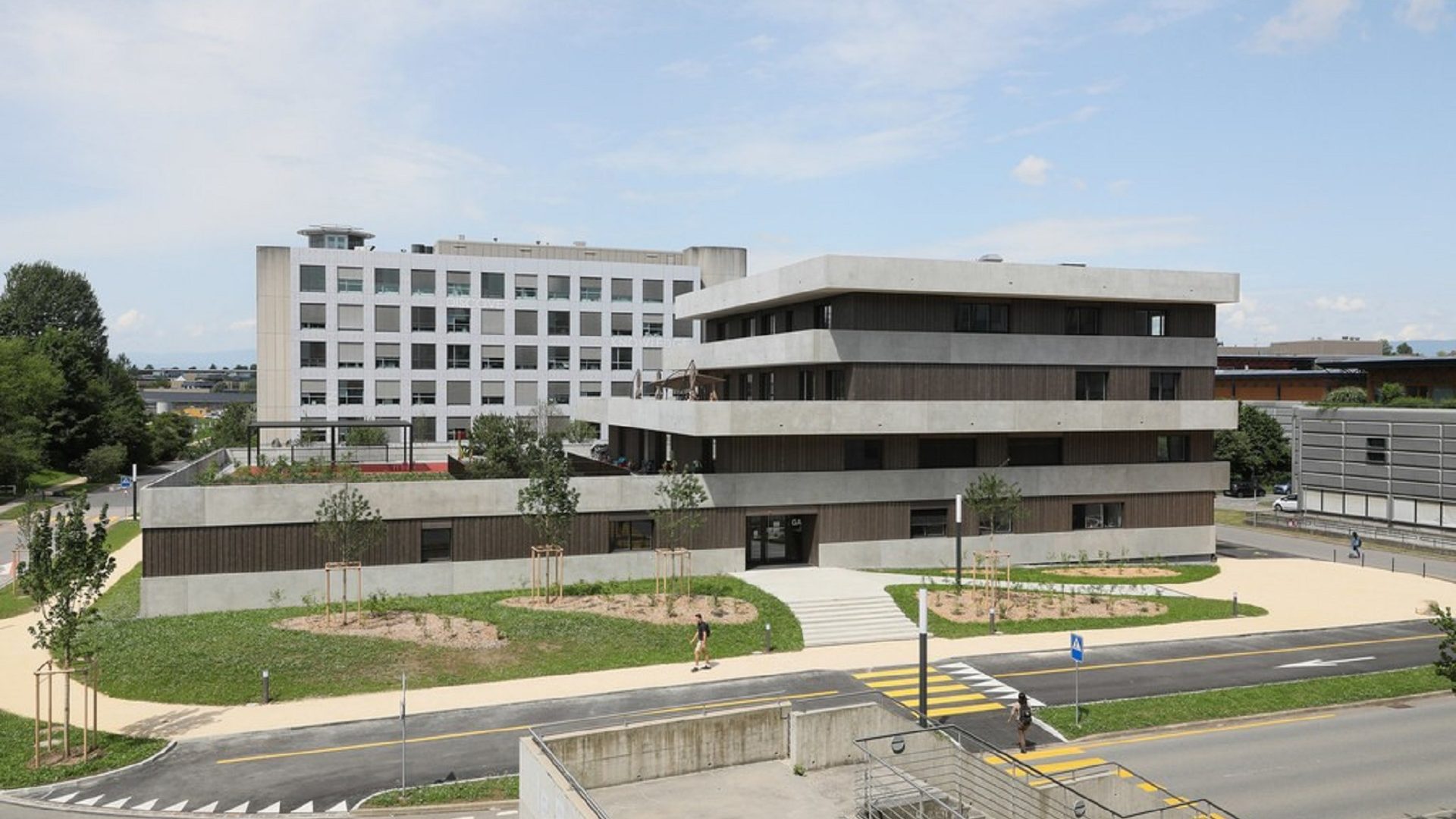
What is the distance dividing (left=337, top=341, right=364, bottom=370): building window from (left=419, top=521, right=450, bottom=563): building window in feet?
134

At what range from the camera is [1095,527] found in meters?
49.3

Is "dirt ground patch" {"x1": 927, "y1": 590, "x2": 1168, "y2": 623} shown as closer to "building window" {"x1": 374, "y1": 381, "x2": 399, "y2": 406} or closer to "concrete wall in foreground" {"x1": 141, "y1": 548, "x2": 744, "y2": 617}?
"concrete wall in foreground" {"x1": 141, "y1": 548, "x2": 744, "y2": 617}

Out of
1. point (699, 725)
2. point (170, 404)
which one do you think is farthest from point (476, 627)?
point (170, 404)

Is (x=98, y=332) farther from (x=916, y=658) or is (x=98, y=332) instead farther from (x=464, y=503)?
(x=916, y=658)

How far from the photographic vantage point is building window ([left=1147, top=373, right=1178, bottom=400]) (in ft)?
163

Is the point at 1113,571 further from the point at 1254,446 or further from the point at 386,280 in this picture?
the point at 386,280

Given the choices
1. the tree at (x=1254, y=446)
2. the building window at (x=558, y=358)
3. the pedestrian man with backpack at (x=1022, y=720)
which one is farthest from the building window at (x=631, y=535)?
the tree at (x=1254, y=446)

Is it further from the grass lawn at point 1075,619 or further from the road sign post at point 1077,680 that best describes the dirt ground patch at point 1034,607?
the road sign post at point 1077,680

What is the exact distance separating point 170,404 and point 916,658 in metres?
197

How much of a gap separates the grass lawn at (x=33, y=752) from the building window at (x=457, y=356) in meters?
53.1

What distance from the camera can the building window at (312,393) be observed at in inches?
2938

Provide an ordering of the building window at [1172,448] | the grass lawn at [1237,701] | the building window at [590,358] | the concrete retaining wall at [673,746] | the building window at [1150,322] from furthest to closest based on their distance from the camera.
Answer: the building window at [590,358]
the building window at [1172,448]
the building window at [1150,322]
the grass lawn at [1237,701]
the concrete retaining wall at [673,746]

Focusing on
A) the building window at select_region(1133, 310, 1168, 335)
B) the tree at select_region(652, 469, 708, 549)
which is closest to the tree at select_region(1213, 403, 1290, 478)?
the building window at select_region(1133, 310, 1168, 335)

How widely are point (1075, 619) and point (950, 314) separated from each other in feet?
48.9
